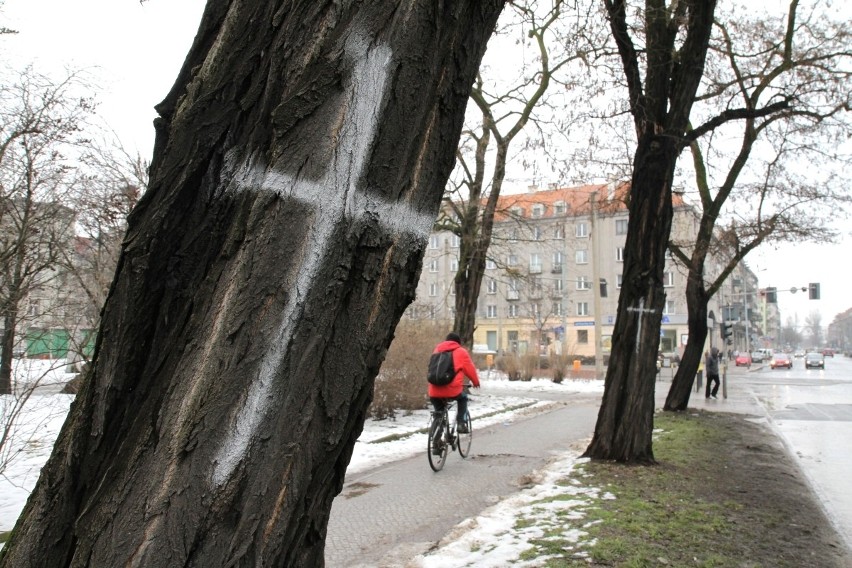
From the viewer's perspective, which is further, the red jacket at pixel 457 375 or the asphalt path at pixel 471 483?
the red jacket at pixel 457 375

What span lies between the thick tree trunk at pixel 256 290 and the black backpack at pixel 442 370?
6.60m

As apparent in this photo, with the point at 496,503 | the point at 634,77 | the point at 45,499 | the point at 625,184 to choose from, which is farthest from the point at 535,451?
the point at 45,499

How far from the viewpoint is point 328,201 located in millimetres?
1730

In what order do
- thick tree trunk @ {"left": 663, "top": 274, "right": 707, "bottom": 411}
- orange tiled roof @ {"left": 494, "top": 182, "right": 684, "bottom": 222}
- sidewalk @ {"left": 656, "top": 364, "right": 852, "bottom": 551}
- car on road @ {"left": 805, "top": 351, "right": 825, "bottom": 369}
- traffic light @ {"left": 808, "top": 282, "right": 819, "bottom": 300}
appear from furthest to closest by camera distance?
1. car on road @ {"left": 805, "top": 351, "right": 825, "bottom": 369}
2. traffic light @ {"left": 808, "top": 282, "right": 819, "bottom": 300}
3. thick tree trunk @ {"left": 663, "top": 274, "right": 707, "bottom": 411}
4. orange tiled roof @ {"left": 494, "top": 182, "right": 684, "bottom": 222}
5. sidewalk @ {"left": 656, "top": 364, "right": 852, "bottom": 551}

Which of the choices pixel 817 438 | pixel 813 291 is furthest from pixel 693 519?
pixel 813 291

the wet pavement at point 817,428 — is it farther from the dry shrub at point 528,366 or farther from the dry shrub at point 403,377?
the dry shrub at point 528,366

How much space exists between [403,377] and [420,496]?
686 centimetres

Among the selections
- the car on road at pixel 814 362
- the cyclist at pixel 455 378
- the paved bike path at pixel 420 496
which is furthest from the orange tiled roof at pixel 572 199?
the car on road at pixel 814 362

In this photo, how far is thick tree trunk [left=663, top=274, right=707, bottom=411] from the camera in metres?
15.5

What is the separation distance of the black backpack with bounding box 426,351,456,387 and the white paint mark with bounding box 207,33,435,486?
6698 mm

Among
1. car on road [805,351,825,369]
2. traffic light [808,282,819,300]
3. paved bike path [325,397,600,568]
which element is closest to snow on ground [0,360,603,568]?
paved bike path [325,397,600,568]

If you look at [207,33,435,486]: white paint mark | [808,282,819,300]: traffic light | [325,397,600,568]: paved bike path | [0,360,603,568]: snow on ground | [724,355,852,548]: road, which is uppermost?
[808,282,819,300]: traffic light

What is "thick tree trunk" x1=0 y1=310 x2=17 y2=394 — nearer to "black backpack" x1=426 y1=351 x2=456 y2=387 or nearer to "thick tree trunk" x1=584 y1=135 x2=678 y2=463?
"black backpack" x1=426 y1=351 x2=456 y2=387

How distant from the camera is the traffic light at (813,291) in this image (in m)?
38.7
